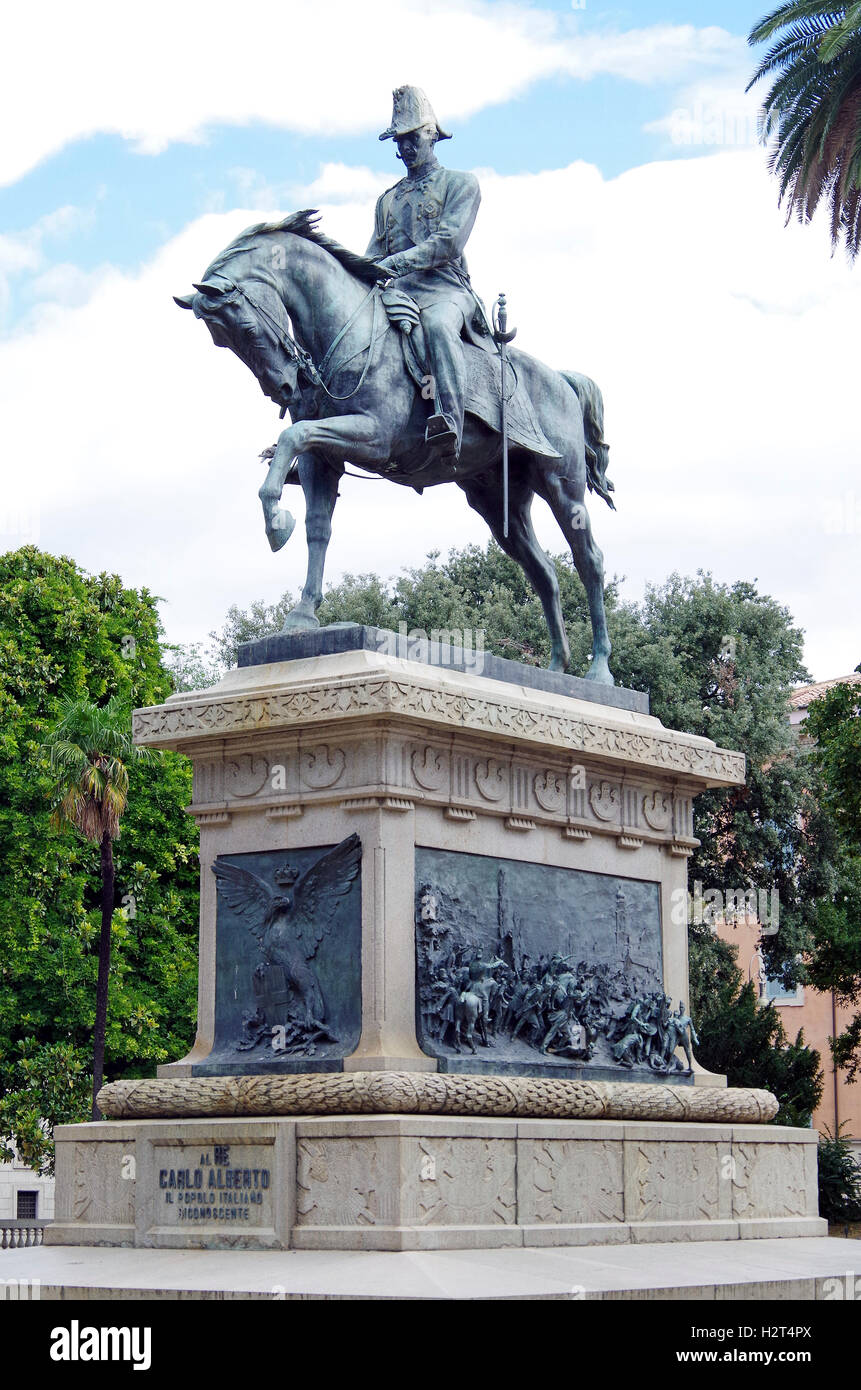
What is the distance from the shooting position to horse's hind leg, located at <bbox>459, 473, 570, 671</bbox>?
16.6 meters

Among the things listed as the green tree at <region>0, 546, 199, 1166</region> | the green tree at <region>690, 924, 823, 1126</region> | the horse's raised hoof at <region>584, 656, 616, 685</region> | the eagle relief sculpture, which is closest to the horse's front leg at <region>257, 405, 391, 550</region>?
→ the eagle relief sculpture

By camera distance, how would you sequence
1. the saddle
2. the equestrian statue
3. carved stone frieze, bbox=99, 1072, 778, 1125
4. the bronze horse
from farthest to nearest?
the saddle < the equestrian statue < the bronze horse < carved stone frieze, bbox=99, 1072, 778, 1125

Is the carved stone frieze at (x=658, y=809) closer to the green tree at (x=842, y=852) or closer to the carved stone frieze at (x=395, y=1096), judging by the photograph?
the carved stone frieze at (x=395, y=1096)

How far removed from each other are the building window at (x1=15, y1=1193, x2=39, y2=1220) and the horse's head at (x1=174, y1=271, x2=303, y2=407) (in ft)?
135

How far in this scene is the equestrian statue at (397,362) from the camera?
14.4 meters

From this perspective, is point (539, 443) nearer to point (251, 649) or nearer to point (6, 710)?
point (251, 649)

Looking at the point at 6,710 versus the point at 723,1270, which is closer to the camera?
the point at 723,1270

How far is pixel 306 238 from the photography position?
583 inches

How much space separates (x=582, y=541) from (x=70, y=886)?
77.4ft

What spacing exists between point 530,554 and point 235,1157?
6307 mm

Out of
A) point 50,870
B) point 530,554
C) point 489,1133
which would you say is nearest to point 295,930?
point 489,1133

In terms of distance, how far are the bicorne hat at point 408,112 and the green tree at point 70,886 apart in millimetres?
21687

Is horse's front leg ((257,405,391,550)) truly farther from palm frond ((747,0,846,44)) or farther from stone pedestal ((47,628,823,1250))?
palm frond ((747,0,846,44))

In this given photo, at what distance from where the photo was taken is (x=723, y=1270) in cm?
1229
